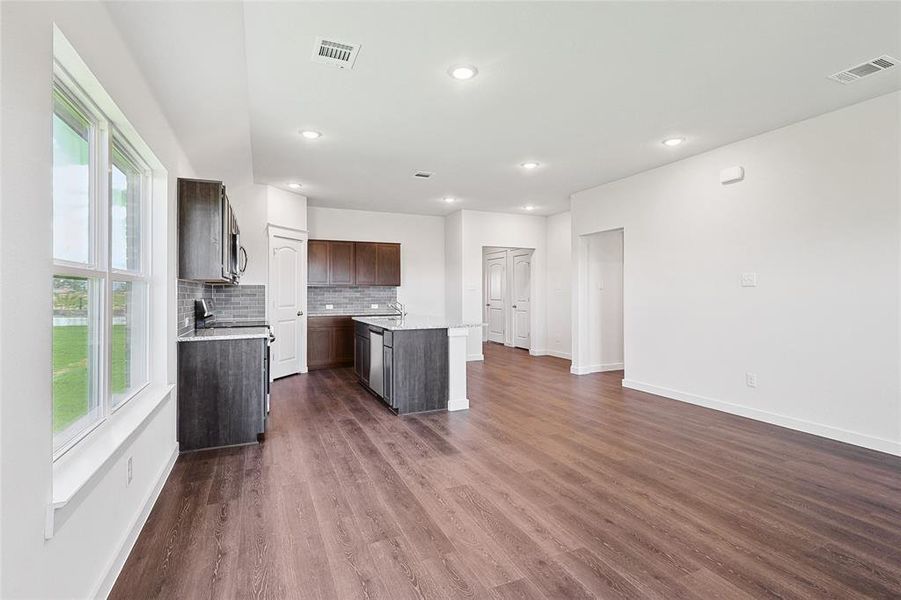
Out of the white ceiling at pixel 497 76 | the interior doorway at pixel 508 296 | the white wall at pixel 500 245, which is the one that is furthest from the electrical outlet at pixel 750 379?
the interior doorway at pixel 508 296

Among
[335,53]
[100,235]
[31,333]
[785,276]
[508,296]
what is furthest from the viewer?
[508,296]

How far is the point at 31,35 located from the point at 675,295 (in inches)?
209

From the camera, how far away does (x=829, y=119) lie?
3.61 m

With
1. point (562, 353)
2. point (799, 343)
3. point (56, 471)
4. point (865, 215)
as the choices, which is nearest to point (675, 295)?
point (799, 343)

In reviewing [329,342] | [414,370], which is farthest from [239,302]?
[414,370]

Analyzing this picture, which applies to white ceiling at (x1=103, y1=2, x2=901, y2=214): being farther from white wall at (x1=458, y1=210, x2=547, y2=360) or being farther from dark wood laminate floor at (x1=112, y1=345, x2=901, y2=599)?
white wall at (x1=458, y1=210, x2=547, y2=360)

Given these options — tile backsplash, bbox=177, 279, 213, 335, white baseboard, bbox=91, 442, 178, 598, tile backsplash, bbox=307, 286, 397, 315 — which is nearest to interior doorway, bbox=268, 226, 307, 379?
tile backsplash, bbox=307, 286, 397, 315

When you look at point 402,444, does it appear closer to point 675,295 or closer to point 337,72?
point 337,72

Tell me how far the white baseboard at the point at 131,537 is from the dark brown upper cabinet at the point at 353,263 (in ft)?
14.7

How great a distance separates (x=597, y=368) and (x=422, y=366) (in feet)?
10.8

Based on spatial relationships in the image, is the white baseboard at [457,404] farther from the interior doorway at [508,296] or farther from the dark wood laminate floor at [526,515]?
the interior doorway at [508,296]

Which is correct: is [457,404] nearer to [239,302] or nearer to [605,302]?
[605,302]

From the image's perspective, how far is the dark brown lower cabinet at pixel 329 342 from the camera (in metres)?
6.96

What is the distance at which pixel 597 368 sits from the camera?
21.8 feet
